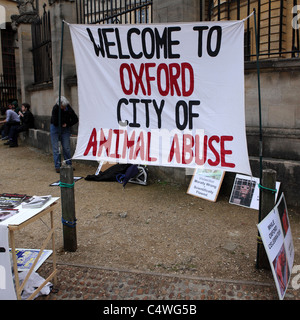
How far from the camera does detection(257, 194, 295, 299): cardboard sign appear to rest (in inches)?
113

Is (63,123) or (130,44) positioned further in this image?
(63,123)

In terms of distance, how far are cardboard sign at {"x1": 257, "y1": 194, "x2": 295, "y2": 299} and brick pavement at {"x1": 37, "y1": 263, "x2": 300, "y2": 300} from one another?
23 cm

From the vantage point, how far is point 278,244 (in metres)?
3.12

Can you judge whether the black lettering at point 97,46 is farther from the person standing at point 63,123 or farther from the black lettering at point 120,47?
the person standing at point 63,123

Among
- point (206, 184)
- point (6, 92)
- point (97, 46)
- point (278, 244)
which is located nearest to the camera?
point (278, 244)

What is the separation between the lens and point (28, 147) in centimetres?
1217

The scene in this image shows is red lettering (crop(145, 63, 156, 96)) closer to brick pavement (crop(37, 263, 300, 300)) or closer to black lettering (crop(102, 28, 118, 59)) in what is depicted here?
black lettering (crop(102, 28, 118, 59))

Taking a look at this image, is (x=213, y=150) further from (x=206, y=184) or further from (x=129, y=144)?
(x=206, y=184)

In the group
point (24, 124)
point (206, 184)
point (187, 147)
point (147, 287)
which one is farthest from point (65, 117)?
point (147, 287)

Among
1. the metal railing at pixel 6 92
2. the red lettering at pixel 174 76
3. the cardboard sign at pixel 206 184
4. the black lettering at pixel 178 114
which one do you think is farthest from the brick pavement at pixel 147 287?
the metal railing at pixel 6 92

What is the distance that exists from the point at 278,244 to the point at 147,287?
136 centimetres

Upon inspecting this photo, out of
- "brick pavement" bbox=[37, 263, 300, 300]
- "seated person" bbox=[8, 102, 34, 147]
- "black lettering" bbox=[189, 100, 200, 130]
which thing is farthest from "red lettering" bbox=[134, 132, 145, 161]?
"seated person" bbox=[8, 102, 34, 147]

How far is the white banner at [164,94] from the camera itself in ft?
10.4

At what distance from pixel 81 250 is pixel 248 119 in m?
3.78
